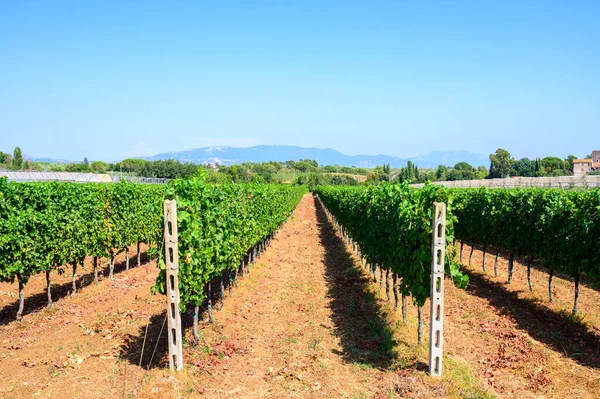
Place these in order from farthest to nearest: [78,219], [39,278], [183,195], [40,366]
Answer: [39,278], [78,219], [183,195], [40,366]

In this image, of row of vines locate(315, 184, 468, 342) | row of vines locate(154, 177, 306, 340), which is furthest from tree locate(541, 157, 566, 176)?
row of vines locate(154, 177, 306, 340)

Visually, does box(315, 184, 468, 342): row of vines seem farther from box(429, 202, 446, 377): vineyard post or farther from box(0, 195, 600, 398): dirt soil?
box(0, 195, 600, 398): dirt soil

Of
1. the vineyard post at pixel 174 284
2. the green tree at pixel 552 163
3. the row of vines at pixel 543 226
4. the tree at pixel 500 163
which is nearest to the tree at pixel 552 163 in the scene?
the green tree at pixel 552 163

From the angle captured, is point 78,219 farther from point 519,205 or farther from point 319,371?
point 519,205

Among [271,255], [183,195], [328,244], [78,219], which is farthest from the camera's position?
[328,244]

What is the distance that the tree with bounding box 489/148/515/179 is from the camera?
128000 millimetres

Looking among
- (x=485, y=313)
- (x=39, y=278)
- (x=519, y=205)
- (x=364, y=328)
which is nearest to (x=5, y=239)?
(x=39, y=278)

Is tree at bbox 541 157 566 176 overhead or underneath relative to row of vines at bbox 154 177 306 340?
overhead

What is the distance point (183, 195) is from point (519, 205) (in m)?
12.6

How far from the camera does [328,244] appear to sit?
27.7 m

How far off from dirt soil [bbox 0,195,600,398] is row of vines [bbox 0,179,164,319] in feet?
4.63

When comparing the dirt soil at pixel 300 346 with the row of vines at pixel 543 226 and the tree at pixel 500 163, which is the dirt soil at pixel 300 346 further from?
the tree at pixel 500 163

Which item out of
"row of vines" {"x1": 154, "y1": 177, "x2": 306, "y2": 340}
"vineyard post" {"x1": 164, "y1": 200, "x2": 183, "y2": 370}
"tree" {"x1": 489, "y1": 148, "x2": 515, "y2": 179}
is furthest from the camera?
"tree" {"x1": 489, "y1": 148, "x2": 515, "y2": 179}

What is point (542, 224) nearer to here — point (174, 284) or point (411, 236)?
point (411, 236)
